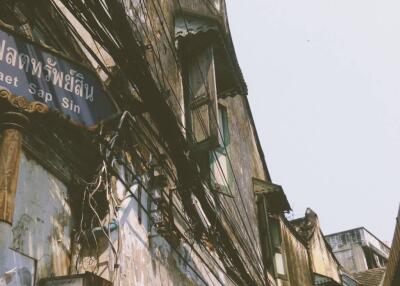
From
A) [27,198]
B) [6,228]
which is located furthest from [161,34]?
[6,228]

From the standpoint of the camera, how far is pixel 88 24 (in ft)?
13.8

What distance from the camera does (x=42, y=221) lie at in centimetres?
388

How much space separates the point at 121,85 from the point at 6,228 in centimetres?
288

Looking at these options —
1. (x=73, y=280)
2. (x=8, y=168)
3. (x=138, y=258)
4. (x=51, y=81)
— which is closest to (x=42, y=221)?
(x=73, y=280)

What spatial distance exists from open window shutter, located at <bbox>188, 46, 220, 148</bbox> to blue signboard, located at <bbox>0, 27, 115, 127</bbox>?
12.1 ft

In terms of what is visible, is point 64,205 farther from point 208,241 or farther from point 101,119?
point 208,241

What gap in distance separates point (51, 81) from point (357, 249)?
26.4m

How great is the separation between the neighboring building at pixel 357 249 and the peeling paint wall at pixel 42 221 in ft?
81.8

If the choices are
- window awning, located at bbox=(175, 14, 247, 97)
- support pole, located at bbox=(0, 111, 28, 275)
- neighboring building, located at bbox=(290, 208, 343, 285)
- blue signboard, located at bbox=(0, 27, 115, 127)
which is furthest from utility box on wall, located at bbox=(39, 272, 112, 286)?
neighboring building, located at bbox=(290, 208, 343, 285)

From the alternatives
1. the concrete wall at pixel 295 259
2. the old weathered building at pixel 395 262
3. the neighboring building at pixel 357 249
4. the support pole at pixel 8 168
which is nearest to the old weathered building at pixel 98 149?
the support pole at pixel 8 168

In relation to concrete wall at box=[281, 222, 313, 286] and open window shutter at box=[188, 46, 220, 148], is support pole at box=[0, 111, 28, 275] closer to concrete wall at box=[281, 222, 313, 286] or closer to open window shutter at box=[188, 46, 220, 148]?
open window shutter at box=[188, 46, 220, 148]

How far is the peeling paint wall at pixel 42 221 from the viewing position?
3.63 metres

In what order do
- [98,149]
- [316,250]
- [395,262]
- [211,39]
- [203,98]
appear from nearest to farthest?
[98,149] → [395,262] → [203,98] → [211,39] → [316,250]

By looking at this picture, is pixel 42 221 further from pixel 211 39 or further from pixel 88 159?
pixel 211 39
